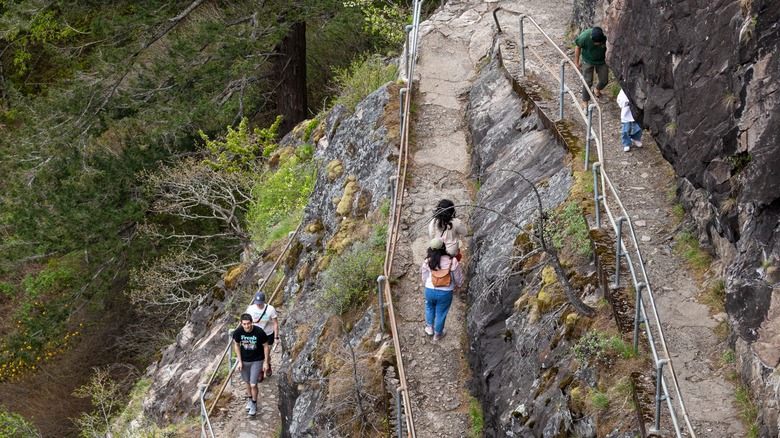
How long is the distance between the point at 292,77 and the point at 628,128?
12.3 m

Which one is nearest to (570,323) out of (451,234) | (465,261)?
(451,234)

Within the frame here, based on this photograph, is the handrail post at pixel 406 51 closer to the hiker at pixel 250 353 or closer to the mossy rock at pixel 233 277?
the mossy rock at pixel 233 277

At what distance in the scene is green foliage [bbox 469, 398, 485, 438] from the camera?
32.6ft

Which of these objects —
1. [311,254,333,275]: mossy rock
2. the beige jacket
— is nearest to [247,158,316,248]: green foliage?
[311,254,333,275]: mossy rock

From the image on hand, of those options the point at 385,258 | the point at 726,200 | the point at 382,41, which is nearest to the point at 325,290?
the point at 385,258

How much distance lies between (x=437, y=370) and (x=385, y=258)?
1.71 m

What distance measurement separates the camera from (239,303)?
15.6 m

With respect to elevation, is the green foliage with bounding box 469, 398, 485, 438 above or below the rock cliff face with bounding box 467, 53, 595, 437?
below

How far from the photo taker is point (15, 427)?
20031 mm

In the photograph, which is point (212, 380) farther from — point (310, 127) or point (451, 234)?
point (310, 127)

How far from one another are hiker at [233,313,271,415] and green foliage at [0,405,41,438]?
9680 mm

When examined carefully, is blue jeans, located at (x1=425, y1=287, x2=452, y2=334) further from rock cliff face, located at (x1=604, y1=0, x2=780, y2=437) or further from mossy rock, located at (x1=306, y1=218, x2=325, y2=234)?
mossy rock, located at (x1=306, y1=218, x2=325, y2=234)

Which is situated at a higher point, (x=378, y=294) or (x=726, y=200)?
(x=726, y=200)

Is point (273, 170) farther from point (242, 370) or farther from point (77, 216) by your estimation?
point (242, 370)
